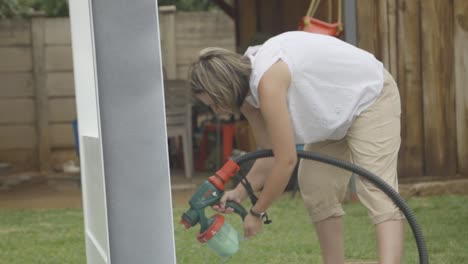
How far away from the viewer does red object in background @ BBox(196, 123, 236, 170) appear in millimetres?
9242

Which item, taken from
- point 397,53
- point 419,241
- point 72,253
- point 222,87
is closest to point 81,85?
point 222,87

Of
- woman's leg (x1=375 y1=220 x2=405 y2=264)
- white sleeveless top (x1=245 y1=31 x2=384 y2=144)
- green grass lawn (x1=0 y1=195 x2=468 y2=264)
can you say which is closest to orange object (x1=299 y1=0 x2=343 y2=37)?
green grass lawn (x1=0 y1=195 x2=468 y2=264)

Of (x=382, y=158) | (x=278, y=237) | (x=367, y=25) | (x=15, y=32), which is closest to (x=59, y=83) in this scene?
(x=15, y=32)

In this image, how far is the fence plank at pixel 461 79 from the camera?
282 inches

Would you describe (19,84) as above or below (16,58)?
below

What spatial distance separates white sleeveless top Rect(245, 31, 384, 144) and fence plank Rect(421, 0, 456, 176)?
12.3 ft

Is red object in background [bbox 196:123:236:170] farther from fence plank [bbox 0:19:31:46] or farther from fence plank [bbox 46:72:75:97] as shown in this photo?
fence plank [bbox 0:19:31:46]

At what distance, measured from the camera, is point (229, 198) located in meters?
3.47

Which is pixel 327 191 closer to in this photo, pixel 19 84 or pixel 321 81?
pixel 321 81

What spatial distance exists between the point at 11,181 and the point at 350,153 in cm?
627

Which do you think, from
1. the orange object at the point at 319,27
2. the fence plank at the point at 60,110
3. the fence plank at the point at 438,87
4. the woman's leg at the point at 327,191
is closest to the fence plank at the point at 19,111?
the fence plank at the point at 60,110

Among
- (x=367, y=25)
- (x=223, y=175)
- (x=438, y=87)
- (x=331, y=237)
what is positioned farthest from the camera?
(x=438, y=87)

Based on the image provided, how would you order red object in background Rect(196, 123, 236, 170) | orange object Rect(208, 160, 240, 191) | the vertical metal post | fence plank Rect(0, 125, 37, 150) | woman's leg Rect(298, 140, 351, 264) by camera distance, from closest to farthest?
the vertical metal post
orange object Rect(208, 160, 240, 191)
woman's leg Rect(298, 140, 351, 264)
red object in background Rect(196, 123, 236, 170)
fence plank Rect(0, 125, 37, 150)

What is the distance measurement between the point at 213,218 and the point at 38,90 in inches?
275
